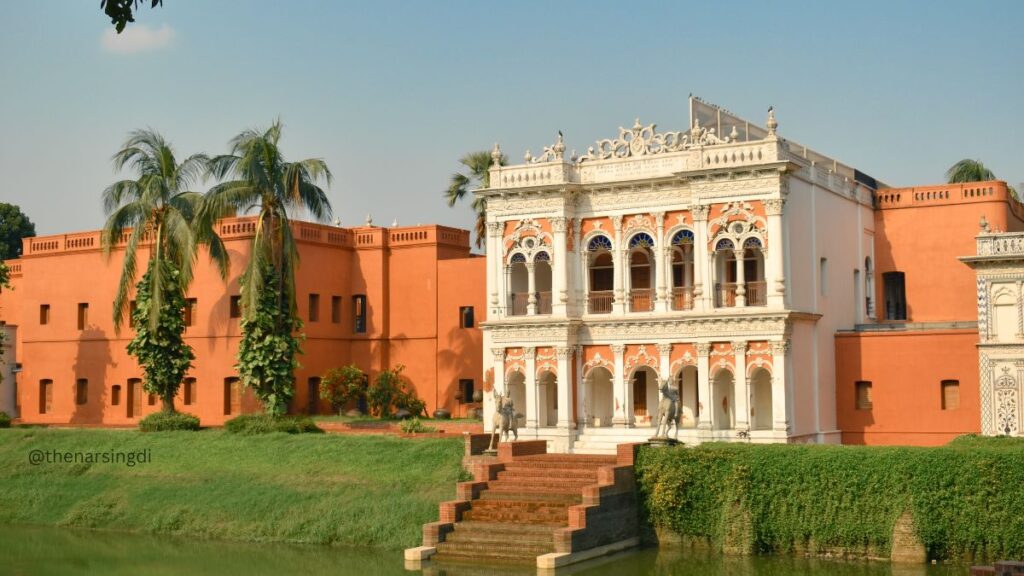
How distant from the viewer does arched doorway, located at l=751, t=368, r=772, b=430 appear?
29.3m

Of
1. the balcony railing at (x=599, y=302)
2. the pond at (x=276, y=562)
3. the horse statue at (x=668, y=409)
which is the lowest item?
the pond at (x=276, y=562)

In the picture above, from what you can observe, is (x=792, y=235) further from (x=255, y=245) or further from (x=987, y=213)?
(x=255, y=245)

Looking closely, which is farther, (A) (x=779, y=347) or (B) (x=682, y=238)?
(B) (x=682, y=238)

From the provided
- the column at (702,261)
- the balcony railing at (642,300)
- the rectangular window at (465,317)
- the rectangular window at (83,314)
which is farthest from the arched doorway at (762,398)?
the rectangular window at (83,314)

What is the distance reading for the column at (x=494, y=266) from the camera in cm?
3092

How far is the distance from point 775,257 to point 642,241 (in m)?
3.46

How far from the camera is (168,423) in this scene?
32.7m

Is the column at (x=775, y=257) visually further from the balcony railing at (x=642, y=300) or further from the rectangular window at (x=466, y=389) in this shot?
the rectangular window at (x=466, y=389)

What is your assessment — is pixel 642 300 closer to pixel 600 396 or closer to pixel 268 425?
pixel 600 396

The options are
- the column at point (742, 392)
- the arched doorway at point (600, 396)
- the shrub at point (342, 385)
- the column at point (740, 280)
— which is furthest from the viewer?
the shrub at point (342, 385)

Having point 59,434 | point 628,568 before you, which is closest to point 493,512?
point 628,568

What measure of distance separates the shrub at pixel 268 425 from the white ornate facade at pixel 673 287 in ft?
15.2

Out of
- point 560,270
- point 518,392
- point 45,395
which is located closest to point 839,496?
point 560,270

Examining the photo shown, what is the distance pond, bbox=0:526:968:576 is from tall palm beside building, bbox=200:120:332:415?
252 inches
